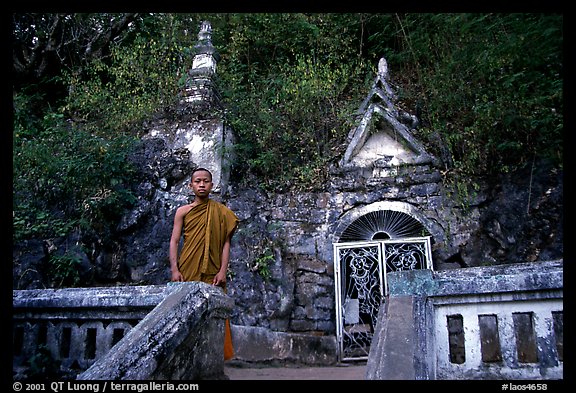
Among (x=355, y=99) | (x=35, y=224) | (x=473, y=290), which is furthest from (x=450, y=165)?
(x=35, y=224)

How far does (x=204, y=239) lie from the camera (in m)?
4.62

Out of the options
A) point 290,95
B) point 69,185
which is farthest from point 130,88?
point 290,95

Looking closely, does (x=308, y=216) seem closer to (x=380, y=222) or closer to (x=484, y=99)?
(x=380, y=222)

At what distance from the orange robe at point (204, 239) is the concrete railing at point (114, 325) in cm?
80

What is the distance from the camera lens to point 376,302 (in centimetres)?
753

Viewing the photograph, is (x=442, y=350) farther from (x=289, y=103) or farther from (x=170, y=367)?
(x=289, y=103)

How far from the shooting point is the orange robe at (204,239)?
4.53 meters

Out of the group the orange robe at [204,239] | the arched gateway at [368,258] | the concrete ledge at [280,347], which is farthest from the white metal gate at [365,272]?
the orange robe at [204,239]

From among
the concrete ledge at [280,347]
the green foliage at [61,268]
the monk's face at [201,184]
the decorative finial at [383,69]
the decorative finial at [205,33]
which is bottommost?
the concrete ledge at [280,347]

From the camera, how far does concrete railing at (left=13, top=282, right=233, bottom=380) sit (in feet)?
10.3

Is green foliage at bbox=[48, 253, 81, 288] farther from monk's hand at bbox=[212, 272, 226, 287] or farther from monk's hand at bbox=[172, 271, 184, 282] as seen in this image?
monk's hand at bbox=[212, 272, 226, 287]

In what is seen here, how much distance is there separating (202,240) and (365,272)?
3837 millimetres

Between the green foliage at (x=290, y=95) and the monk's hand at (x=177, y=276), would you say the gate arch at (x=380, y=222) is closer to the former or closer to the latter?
the green foliage at (x=290, y=95)

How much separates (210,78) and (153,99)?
1.36 m
